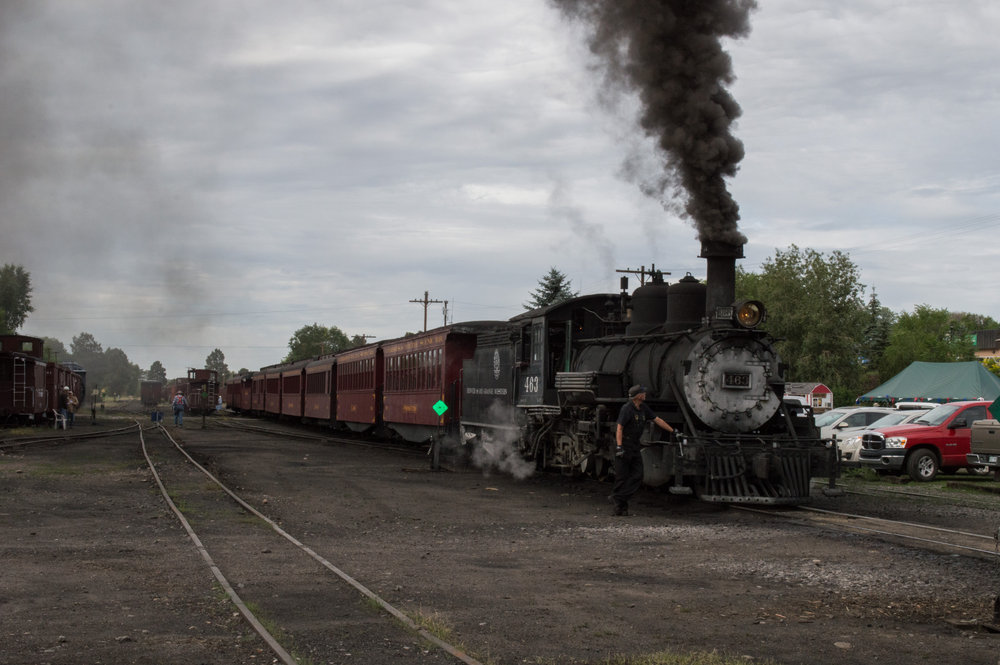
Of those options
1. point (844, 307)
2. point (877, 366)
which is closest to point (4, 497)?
point (844, 307)

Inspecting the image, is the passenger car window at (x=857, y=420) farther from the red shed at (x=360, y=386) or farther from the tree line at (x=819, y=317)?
the tree line at (x=819, y=317)

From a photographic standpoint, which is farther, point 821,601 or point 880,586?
point 880,586

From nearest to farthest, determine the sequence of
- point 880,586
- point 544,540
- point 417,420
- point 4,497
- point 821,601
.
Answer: point 821,601, point 880,586, point 544,540, point 4,497, point 417,420

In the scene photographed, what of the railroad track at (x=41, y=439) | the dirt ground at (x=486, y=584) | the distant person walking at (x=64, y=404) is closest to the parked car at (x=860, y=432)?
the dirt ground at (x=486, y=584)

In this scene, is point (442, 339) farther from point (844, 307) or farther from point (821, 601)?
point (844, 307)

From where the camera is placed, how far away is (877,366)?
7944 centimetres

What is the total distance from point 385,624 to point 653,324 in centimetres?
839

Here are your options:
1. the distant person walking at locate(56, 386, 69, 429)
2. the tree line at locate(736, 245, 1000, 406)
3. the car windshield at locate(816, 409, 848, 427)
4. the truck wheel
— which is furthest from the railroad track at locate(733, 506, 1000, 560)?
the tree line at locate(736, 245, 1000, 406)

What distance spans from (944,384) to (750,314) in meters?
26.4

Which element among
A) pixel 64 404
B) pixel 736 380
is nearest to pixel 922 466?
pixel 736 380

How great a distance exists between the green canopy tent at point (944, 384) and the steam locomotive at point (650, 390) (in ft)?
69.9

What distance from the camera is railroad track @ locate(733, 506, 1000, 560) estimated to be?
28.6 feet

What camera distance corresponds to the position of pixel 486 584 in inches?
279

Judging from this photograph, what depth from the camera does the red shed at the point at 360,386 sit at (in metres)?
27.5
